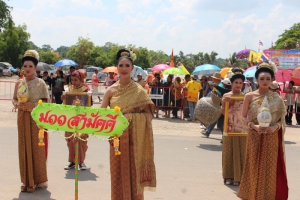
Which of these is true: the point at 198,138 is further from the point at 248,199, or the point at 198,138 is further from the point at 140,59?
the point at 140,59

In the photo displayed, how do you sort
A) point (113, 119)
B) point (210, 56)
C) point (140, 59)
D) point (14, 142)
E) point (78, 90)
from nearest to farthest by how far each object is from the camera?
point (113, 119), point (78, 90), point (14, 142), point (140, 59), point (210, 56)

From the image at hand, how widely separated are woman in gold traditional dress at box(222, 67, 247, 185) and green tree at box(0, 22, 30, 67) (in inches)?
2250

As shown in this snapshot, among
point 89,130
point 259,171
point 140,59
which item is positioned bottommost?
point 259,171

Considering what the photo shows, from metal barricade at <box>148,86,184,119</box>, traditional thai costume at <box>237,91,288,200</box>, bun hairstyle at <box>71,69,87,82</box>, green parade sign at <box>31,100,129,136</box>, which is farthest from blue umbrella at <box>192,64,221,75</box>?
green parade sign at <box>31,100,129,136</box>

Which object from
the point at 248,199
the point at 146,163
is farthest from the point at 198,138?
the point at 146,163

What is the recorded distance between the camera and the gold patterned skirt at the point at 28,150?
5.71 metres

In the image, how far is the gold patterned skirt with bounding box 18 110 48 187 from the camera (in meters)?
5.71

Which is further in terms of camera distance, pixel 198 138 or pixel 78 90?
pixel 198 138

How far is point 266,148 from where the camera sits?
493cm

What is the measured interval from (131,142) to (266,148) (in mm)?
1646

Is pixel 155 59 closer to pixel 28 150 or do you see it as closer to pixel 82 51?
pixel 82 51

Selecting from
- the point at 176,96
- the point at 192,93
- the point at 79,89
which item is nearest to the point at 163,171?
the point at 79,89

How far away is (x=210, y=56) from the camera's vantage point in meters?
82.4

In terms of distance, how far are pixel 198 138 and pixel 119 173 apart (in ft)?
21.1
